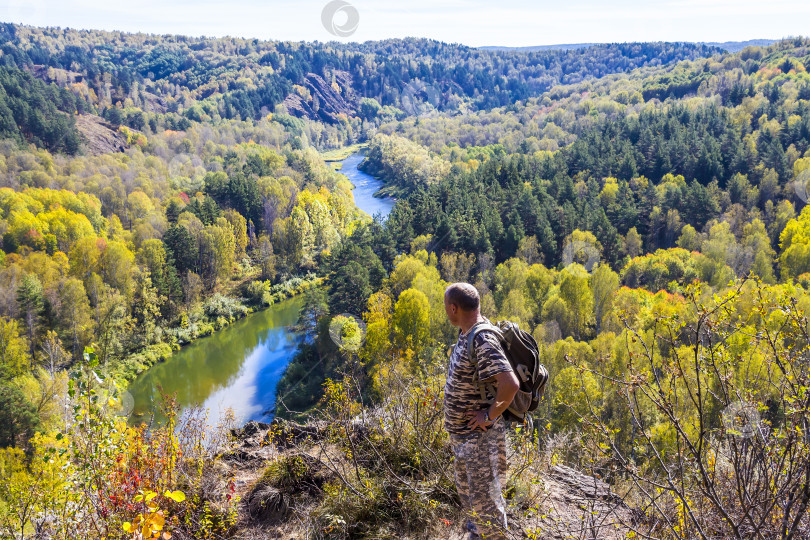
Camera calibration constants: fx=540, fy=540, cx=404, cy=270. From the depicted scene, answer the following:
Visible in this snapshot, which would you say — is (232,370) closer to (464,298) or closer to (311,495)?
(311,495)

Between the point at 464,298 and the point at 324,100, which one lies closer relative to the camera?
the point at 464,298

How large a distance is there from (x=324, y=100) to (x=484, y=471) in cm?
13945

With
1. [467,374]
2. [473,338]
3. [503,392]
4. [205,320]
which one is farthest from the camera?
[205,320]

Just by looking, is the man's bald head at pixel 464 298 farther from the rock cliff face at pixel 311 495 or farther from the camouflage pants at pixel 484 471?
the rock cliff face at pixel 311 495

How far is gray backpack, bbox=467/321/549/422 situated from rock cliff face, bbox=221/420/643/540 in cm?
110

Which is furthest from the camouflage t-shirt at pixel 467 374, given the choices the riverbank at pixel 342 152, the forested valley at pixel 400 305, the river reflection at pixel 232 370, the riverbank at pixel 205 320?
the riverbank at pixel 342 152

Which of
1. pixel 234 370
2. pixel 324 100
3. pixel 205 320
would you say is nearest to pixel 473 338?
pixel 234 370

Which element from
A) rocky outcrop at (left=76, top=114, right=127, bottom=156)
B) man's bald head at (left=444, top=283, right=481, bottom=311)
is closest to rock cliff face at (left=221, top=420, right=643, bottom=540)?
man's bald head at (left=444, top=283, right=481, bottom=311)

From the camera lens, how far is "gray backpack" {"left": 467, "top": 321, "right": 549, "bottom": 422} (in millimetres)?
3326

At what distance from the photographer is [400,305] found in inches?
1051

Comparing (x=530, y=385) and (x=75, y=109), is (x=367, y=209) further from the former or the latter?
(x=530, y=385)

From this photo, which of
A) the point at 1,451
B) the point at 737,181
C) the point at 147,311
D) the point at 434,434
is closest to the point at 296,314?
the point at 147,311

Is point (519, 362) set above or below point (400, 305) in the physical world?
above

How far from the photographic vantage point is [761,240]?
39844 millimetres
